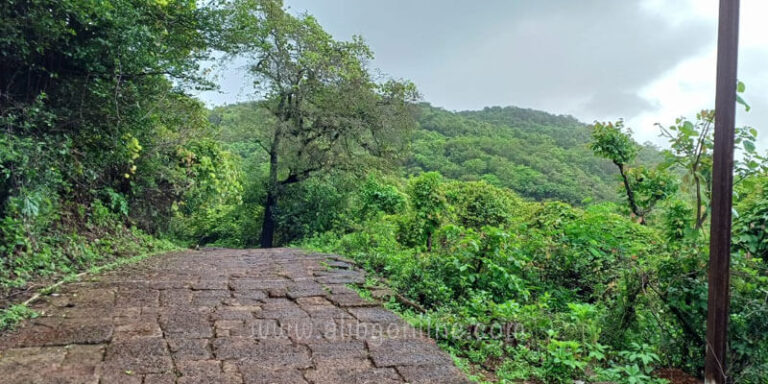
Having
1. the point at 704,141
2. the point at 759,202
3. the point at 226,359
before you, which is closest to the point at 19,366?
the point at 226,359

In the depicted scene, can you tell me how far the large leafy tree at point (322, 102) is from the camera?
12.2 m

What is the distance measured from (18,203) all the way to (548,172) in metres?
20.3

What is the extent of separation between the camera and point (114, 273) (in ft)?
15.0

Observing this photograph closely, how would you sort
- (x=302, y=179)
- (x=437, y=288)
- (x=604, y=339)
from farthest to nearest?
(x=302, y=179), (x=437, y=288), (x=604, y=339)

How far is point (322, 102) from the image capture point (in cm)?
1232

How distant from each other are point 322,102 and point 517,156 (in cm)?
1335

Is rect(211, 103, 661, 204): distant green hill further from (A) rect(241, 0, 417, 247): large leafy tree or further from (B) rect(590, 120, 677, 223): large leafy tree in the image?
(B) rect(590, 120, 677, 223): large leafy tree

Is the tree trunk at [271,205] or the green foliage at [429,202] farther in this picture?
the tree trunk at [271,205]

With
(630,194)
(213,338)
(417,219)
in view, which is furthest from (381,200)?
(213,338)

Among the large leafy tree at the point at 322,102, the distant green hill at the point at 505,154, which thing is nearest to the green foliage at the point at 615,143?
the large leafy tree at the point at 322,102

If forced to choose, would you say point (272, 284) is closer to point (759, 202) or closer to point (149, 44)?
point (149, 44)

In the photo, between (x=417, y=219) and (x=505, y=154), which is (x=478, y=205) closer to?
(x=417, y=219)

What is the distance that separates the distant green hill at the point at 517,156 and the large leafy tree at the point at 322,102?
7.74 meters

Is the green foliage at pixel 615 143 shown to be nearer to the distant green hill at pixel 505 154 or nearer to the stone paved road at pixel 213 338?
the stone paved road at pixel 213 338
